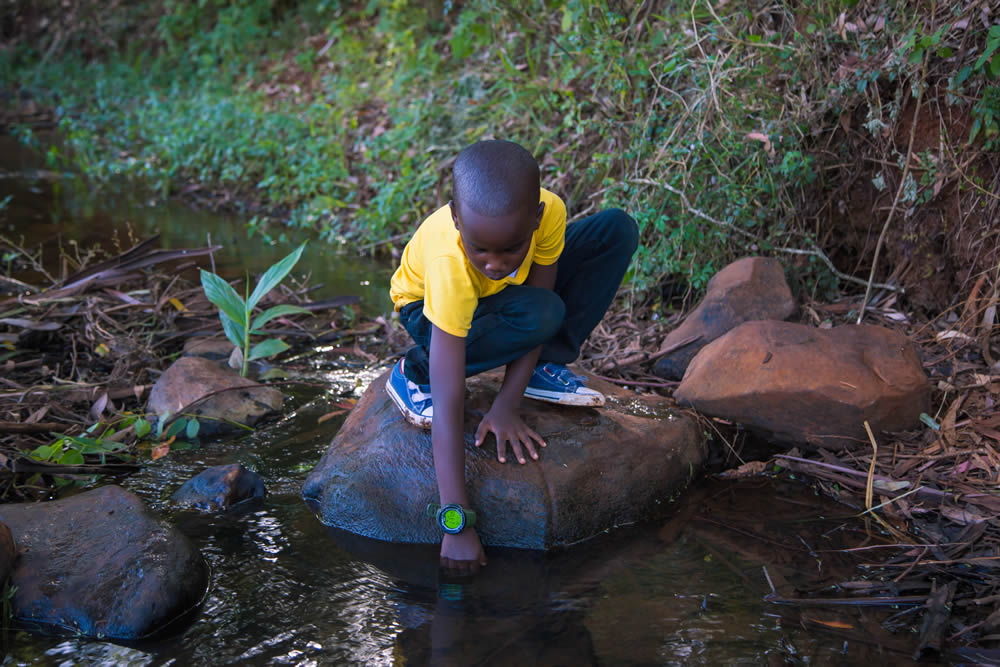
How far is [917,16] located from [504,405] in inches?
104

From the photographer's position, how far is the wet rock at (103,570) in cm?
221

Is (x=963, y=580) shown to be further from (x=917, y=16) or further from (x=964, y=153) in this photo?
(x=917, y=16)

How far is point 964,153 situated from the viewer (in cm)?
374

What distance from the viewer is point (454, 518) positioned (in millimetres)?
2498

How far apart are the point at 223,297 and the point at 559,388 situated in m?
1.68

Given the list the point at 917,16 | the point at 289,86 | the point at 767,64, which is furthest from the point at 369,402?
the point at 289,86

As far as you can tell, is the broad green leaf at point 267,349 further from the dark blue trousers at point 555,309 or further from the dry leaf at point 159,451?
the dark blue trousers at point 555,309

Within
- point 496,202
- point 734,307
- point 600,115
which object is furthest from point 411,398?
point 600,115

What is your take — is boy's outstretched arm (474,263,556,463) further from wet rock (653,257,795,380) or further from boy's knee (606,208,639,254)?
wet rock (653,257,795,380)

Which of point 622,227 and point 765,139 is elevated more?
point 765,139

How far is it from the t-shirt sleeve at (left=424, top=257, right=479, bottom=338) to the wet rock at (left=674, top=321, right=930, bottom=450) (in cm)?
131

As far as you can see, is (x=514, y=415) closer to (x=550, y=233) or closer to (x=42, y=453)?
(x=550, y=233)

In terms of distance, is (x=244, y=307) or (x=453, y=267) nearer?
(x=453, y=267)

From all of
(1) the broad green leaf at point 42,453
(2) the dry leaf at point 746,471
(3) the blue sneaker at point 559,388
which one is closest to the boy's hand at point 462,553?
(3) the blue sneaker at point 559,388
